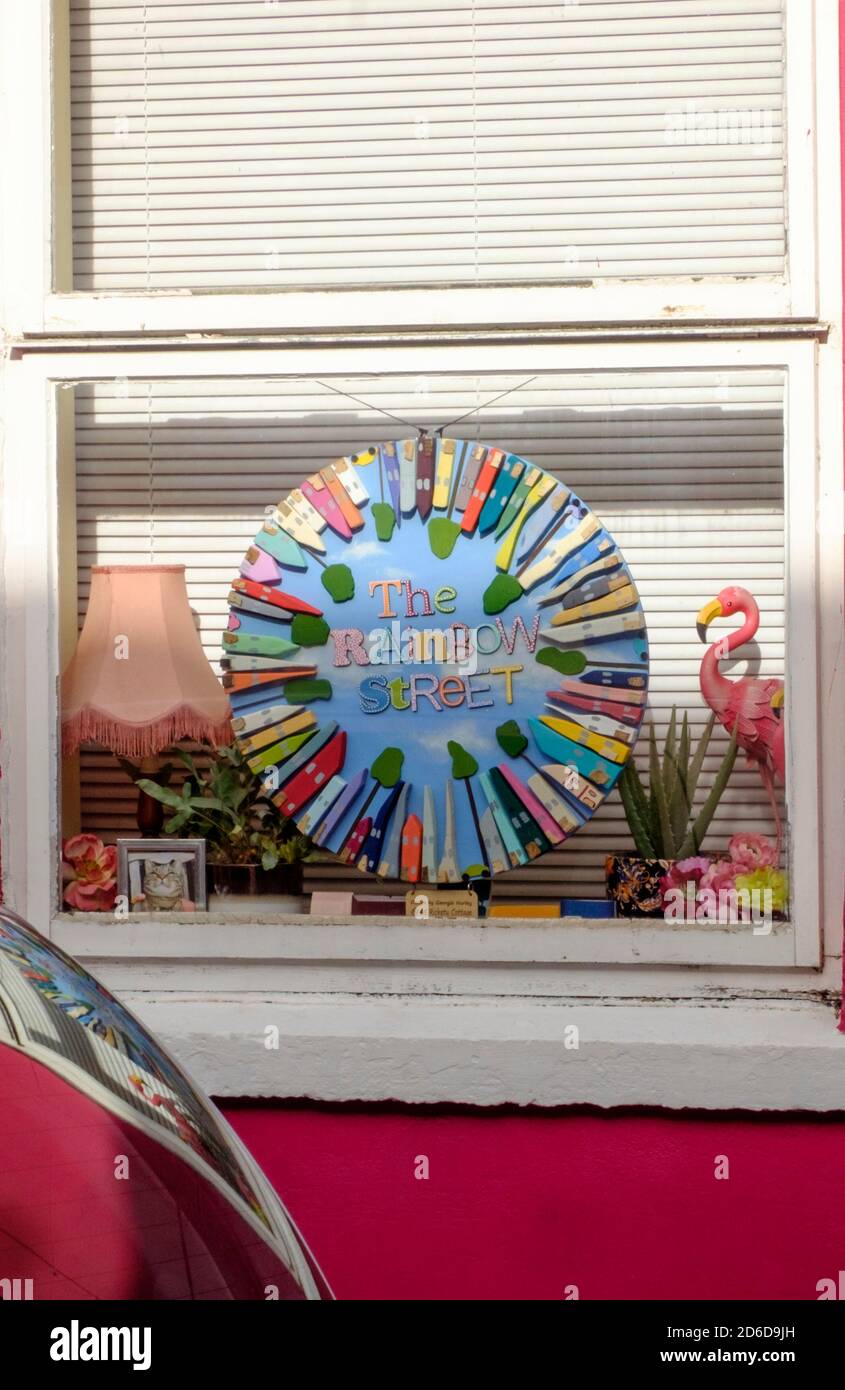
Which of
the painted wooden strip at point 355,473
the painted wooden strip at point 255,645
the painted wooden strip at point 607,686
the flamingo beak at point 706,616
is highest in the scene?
the painted wooden strip at point 355,473

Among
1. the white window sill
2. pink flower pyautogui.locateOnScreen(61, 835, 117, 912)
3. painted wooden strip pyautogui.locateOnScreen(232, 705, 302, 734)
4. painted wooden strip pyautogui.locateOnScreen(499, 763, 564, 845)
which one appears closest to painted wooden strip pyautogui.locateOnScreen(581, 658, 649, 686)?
painted wooden strip pyautogui.locateOnScreen(499, 763, 564, 845)

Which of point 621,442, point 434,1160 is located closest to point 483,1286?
point 434,1160

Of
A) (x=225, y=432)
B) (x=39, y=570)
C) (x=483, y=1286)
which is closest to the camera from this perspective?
(x=483, y=1286)

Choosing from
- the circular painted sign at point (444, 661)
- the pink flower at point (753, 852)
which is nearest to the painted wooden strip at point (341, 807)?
the circular painted sign at point (444, 661)

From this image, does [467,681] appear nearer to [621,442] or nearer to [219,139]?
[621,442]

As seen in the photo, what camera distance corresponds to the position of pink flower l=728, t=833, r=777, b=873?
238 cm

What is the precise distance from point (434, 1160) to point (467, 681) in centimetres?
80

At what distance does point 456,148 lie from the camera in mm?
2701

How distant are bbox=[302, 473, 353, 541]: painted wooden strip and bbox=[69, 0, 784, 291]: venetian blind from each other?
444 mm

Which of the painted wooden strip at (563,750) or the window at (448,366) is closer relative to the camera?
the window at (448,366)

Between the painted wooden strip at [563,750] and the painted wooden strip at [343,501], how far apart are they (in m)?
0.47

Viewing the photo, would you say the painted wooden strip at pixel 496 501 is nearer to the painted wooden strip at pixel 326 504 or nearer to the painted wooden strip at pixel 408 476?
the painted wooden strip at pixel 408 476

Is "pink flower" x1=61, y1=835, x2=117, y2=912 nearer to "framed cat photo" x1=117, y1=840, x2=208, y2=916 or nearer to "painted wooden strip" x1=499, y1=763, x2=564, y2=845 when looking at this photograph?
"framed cat photo" x1=117, y1=840, x2=208, y2=916

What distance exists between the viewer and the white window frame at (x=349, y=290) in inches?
90.8
